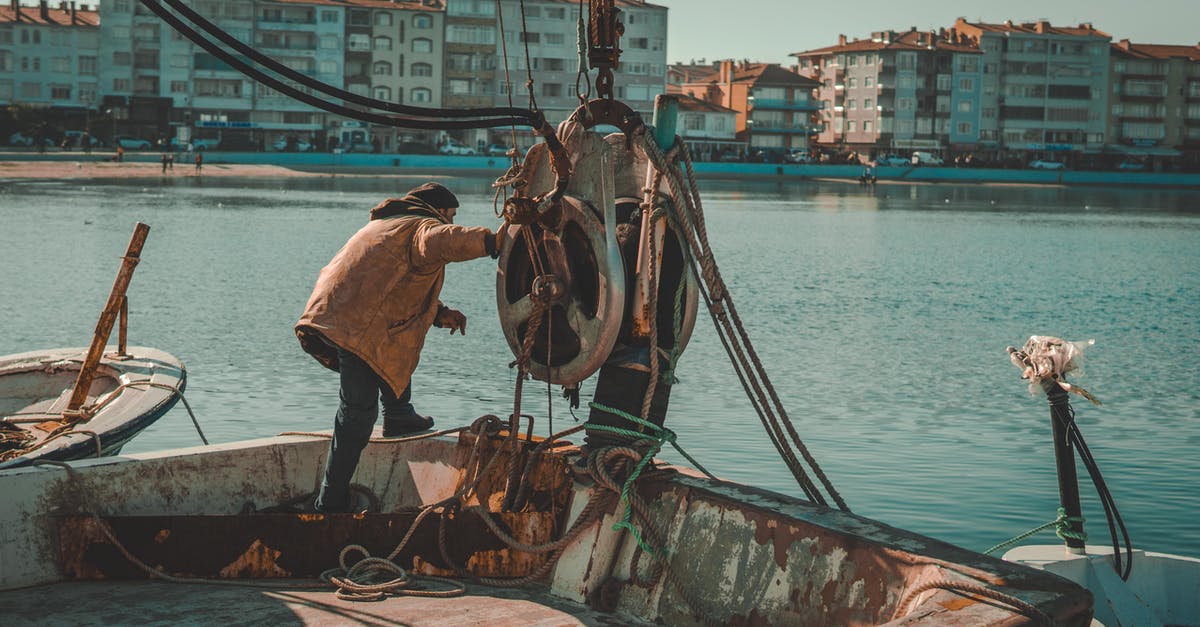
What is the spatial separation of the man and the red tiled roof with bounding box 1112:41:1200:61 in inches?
6027

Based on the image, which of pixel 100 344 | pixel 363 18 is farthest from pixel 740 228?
pixel 363 18

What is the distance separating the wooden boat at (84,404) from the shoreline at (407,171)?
239 ft

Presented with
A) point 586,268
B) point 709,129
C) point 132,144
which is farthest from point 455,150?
point 586,268

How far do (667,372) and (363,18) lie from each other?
122321 millimetres

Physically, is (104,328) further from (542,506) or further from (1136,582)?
(1136,582)

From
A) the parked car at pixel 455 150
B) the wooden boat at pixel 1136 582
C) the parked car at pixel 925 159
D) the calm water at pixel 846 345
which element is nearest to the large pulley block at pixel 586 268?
the wooden boat at pixel 1136 582

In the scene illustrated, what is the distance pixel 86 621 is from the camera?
584 cm

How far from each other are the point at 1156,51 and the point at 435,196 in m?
158

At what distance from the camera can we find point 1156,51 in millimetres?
149875

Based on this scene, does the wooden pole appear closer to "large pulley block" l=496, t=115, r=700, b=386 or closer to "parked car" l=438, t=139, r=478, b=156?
"large pulley block" l=496, t=115, r=700, b=386

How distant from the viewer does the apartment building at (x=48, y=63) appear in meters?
119

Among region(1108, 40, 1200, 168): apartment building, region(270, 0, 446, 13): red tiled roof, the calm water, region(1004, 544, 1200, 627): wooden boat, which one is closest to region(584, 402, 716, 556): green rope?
region(1004, 544, 1200, 627): wooden boat

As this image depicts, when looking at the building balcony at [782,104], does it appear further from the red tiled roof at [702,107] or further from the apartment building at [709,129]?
the apartment building at [709,129]

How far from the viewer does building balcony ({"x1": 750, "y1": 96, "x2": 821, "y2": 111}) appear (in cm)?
13862
